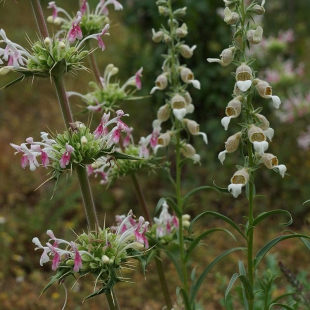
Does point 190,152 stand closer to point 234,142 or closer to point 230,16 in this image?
point 234,142

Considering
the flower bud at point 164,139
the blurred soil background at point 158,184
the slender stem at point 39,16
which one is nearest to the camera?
the slender stem at point 39,16

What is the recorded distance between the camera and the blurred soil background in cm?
389

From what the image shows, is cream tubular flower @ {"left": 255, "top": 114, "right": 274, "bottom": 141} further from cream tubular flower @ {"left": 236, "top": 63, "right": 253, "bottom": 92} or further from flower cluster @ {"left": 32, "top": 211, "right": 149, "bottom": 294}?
flower cluster @ {"left": 32, "top": 211, "right": 149, "bottom": 294}

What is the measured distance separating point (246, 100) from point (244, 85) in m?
0.11

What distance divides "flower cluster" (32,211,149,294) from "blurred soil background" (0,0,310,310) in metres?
1.74

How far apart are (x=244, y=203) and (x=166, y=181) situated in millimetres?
766

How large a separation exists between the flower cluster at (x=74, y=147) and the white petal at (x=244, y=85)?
0.46m

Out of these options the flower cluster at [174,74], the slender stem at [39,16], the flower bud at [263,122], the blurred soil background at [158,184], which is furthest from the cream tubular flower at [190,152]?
the blurred soil background at [158,184]

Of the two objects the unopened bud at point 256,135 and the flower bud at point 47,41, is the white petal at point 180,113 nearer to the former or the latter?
the unopened bud at point 256,135

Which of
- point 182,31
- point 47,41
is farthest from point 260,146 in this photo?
point 47,41

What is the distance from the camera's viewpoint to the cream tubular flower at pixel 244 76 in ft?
5.43

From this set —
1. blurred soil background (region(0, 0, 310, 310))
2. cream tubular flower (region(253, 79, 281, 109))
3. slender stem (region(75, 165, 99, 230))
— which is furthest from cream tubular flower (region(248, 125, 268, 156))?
blurred soil background (region(0, 0, 310, 310))

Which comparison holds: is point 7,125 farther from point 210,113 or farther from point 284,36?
point 284,36

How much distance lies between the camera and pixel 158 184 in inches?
200
